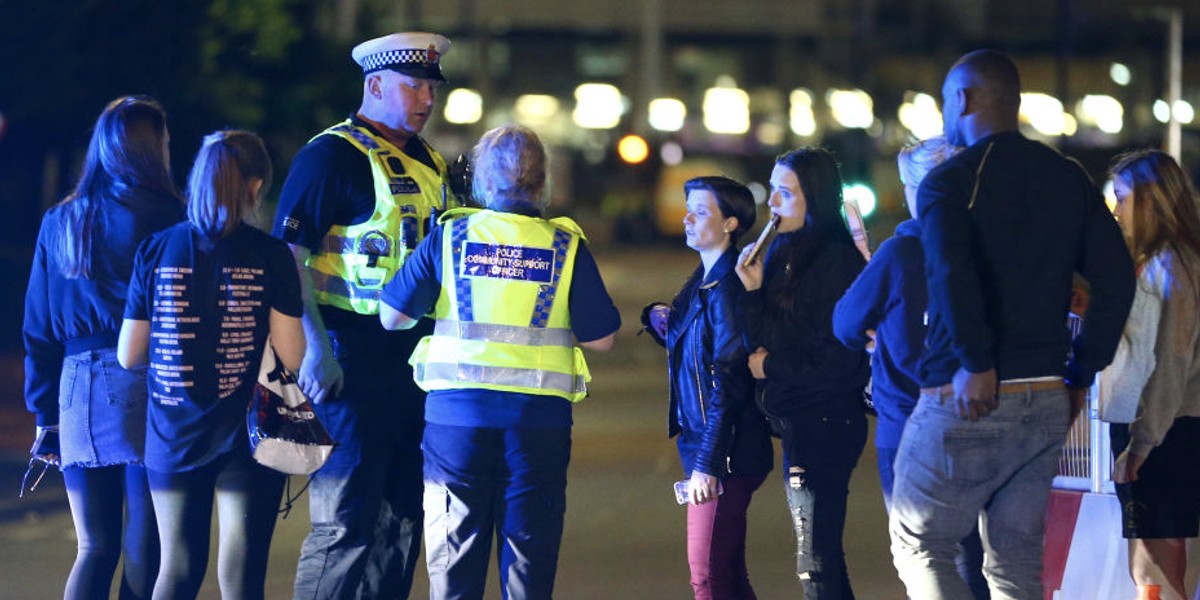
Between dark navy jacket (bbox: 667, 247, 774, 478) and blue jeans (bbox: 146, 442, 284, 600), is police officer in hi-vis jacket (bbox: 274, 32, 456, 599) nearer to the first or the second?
blue jeans (bbox: 146, 442, 284, 600)

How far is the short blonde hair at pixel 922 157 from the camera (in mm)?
5406

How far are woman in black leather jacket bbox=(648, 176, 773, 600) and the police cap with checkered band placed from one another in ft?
3.55

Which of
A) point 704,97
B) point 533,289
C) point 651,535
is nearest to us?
point 533,289

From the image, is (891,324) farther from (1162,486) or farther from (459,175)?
(459,175)

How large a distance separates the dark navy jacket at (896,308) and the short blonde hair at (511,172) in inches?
40.4

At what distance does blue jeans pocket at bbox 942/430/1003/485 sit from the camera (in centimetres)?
450

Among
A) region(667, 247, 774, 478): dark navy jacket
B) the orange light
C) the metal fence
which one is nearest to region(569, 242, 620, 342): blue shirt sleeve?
region(667, 247, 774, 478): dark navy jacket

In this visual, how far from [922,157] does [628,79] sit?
3144 inches

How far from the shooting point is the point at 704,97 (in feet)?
278

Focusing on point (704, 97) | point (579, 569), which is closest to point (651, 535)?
point (579, 569)

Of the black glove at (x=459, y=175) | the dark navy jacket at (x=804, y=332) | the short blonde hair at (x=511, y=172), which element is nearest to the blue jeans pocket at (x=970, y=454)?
the dark navy jacket at (x=804, y=332)

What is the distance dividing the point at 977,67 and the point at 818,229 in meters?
1.08

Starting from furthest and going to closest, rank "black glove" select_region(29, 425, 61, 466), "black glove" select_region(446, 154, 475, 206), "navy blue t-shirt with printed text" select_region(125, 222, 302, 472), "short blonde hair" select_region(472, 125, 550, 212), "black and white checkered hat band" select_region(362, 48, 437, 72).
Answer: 1. "black glove" select_region(446, 154, 475, 206)
2. "black and white checkered hat band" select_region(362, 48, 437, 72)
3. "black glove" select_region(29, 425, 61, 466)
4. "short blonde hair" select_region(472, 125, 550, 212)
5. "navy blue t-shirt with printed text" select_region(125, 222, 302, 472)

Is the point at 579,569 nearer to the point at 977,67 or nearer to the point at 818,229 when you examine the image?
the point at 818,229
